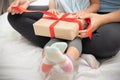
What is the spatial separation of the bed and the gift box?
0.40 feet

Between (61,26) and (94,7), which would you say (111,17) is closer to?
(94,7)

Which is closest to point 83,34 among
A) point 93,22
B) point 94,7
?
point 93,22

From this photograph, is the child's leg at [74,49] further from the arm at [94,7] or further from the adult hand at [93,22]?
the arm at [94,7]

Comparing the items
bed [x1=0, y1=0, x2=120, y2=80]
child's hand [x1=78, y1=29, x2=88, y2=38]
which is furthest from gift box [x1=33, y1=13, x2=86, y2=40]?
bed [x1=0, y1=0, x2=120, y2=80]

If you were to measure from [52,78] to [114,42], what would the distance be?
29cm

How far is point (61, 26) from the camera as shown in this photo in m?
0.87

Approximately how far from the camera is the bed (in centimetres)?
86

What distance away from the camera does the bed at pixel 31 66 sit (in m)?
0.86

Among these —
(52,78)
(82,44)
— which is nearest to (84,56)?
(82,44)

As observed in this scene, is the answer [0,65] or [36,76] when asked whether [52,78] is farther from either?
[0,65]

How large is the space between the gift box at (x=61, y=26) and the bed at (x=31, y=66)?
123 mm

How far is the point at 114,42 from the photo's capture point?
0.88 meters

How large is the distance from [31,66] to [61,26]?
8.7 inches

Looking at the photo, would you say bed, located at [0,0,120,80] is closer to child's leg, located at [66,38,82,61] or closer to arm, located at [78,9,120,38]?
child's leg, located at [66,38,82,61]
